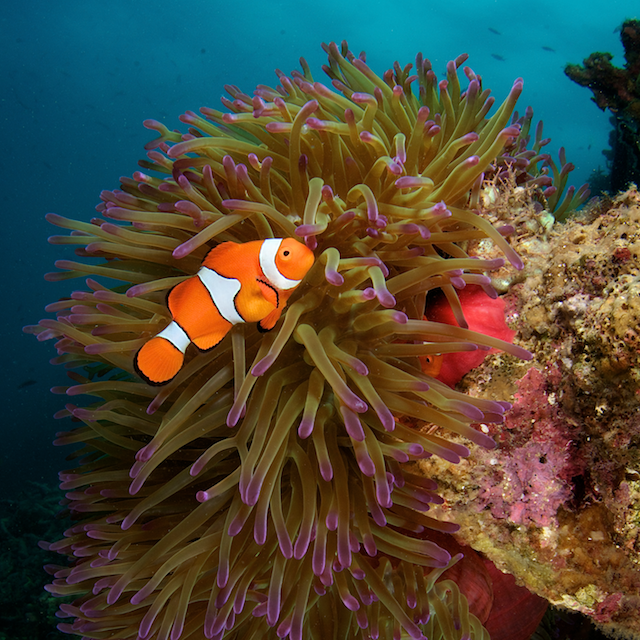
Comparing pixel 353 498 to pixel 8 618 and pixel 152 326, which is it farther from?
pixel 8 618

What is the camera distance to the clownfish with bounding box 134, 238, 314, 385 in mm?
1170

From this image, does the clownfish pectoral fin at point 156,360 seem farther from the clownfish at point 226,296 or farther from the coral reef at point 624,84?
the coral reef at point 624,84

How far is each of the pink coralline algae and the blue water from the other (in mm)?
28565

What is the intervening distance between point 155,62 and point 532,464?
139 feet

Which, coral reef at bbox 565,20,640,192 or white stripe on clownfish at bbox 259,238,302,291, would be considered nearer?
white stripe on clownfish at bbox 259,238,302,291

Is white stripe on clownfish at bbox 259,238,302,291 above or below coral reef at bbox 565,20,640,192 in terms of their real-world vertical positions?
below

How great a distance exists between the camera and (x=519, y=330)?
1644 millimetres

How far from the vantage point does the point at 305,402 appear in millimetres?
1313

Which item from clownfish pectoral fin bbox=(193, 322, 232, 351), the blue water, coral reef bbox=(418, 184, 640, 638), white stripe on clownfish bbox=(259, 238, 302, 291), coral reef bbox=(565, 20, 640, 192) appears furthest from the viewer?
the blue water

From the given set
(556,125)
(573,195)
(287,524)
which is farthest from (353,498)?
(556,125)

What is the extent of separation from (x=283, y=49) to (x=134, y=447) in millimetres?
47300

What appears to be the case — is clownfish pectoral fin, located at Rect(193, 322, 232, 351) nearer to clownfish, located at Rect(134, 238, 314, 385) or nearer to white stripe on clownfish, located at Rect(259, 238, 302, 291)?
clownfish, located at Rect(134, 238, 314, 385)

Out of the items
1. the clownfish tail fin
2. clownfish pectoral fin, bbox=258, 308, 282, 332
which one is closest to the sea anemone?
clownfish pectoral fin, bbox=258, 308, 282, 332

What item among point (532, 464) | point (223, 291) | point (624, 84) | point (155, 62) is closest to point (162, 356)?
point (223, 291)
